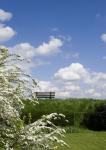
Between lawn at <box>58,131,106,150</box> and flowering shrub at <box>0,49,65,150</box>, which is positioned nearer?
flowering shrub at <box>0,49,65,150</box>

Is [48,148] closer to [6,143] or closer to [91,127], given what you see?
[6,143]

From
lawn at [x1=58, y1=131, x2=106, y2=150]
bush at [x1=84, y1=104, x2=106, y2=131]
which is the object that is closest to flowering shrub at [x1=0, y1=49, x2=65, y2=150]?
lawn at [x1=58, y1=131, x2=106, y2=150]

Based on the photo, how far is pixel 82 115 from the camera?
39.0m

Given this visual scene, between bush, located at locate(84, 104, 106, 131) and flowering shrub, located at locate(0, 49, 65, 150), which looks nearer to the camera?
flowering shrub, located at locate(0, 49, 65, 150)

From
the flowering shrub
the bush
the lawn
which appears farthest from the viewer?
the bush

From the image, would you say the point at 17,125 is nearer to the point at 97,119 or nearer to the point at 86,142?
the point at 86,142

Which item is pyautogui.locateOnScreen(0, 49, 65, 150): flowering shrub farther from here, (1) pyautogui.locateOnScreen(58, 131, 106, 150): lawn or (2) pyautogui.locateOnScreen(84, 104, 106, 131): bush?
(2) pyautogui.locateOnScreen(84, 104, 106, 131): bush

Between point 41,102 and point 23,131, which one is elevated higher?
point 41,102

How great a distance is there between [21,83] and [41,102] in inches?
1166

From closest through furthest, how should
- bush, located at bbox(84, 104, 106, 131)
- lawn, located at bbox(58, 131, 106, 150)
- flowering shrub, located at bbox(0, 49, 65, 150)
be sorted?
1. flowering shrub, located at bbox(0, 49, 65, 150)
2. lawn, located at bbox(58, 131, 106, 150)
3. bush, located at bbox(84, 104, 106, 131)

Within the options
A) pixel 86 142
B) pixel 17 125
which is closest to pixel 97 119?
pixel 86 142

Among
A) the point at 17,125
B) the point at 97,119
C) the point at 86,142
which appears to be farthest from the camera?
the point at 97,119

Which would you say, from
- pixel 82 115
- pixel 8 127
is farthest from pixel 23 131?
pixel 82 115

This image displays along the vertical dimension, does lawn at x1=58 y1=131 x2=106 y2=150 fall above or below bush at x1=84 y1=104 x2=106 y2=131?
Answer: below
